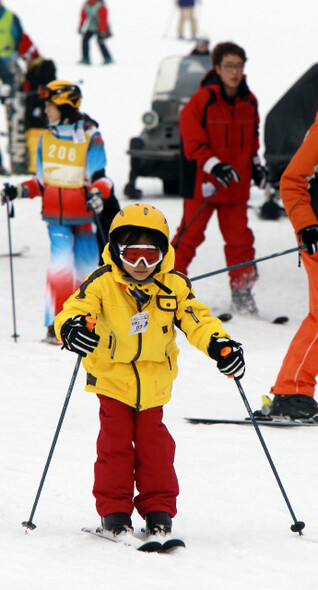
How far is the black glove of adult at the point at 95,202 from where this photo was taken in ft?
22.9

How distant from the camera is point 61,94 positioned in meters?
7.03

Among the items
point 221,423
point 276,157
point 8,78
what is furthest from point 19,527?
point 8,78

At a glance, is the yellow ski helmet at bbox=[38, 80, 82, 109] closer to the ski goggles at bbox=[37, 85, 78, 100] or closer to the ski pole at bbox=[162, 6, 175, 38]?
the ski goggles at bbox=[37, 85, 78, 100]

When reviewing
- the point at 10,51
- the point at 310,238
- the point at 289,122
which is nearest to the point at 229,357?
the point at 310,238

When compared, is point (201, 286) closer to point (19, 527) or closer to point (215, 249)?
point (215, 249)

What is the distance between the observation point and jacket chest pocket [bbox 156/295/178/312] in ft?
12.3

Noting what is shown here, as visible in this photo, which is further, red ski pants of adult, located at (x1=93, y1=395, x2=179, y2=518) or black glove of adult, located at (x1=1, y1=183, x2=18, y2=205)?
black glove of adult, located at (x1=1, y1=183, x2=18, y2=205)

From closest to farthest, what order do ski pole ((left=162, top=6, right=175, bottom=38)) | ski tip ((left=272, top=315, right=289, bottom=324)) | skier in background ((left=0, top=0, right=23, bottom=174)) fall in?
ski tip ((left=272, top=315, right=289, bottom=324)), skier in background ((left=0, top=0, right=23, bottom=174)), ski pole ((left=162, top=6, right=175, bottom=38))

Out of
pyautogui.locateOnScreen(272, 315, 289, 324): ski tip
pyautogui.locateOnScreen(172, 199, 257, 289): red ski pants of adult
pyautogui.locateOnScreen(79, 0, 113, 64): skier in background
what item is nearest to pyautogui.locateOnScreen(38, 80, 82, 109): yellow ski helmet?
pyautogui.locateOnScreen(172, 199, 257, 289): red ski pants of adult

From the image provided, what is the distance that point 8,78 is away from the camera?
608 inches

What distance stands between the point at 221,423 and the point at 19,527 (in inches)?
71.5

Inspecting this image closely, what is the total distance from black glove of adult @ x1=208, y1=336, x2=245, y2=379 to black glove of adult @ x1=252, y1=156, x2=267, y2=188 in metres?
4.57

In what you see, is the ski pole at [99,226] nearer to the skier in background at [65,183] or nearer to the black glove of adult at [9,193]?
the skier in background at [65,183]

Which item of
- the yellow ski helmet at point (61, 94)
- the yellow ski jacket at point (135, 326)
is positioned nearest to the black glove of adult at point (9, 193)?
the yellow ski helmet at point (61, 94)
